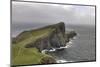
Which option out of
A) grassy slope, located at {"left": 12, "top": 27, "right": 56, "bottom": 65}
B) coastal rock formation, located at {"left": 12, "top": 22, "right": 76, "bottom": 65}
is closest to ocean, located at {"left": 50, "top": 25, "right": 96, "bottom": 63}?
coastal rock formation, located at {"left": 12, "top": 22, "right": 76, "bottom": 65}

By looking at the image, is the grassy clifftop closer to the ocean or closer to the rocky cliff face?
the rocky cliff face

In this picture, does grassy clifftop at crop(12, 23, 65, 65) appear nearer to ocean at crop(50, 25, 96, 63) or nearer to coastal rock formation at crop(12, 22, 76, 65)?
coastal rock formation at crop(12, 22, 76, 65)

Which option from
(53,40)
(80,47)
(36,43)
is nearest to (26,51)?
(36,43)

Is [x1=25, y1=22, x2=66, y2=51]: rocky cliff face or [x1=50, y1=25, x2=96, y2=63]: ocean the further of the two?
[x1=50, y1=25, x2=96, y2=63]: ocean

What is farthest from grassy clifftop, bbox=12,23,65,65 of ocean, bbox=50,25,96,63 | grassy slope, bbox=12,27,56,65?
ocean, bbox=50,25,96,63

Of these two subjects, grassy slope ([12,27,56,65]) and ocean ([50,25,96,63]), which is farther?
ocean ([50,25,96,63])

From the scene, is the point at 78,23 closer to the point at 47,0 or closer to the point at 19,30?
the point at 47,0

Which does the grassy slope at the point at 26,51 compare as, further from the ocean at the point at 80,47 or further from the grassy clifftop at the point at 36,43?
the ocean at the point at 80,47

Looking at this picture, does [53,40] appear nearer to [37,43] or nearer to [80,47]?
[37,43]

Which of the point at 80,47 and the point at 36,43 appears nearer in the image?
the point at 36,43
